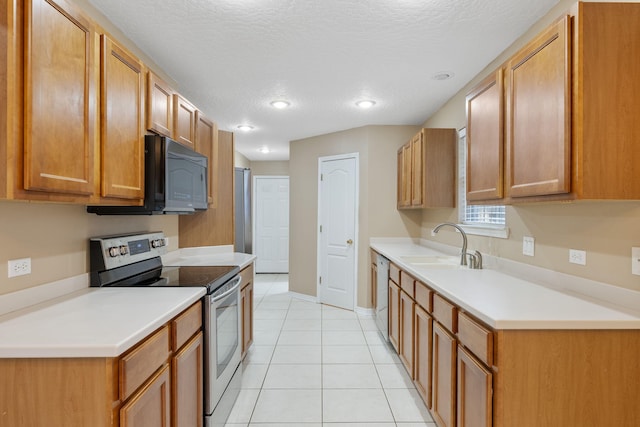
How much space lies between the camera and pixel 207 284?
1.93 meters

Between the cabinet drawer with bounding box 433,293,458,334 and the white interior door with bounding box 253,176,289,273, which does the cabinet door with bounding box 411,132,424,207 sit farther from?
the white interior door with bounding box 253,176,289,273

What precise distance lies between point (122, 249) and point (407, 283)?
2.00 metres

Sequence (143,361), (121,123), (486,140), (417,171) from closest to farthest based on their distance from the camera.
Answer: (143,361), (121,123), (486,140), (417,171)

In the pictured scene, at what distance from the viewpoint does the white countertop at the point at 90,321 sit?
105cm

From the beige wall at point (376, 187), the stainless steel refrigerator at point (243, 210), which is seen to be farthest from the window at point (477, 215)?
the stainless steel refrigerator at point (243, 210)

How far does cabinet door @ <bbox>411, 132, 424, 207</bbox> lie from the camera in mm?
3252

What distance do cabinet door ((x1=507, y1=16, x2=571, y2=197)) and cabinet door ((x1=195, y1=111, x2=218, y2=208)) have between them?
2302 millimetres

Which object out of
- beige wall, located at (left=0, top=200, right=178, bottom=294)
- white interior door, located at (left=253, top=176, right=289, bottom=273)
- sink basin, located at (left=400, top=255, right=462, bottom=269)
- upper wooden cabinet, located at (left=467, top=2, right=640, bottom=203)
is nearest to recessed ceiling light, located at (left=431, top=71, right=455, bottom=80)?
upper wooden cabinet, located at (left=467, top=2, right=640, bottom=203)

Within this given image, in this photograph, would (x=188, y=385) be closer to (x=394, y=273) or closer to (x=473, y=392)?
(x=473, y=392)

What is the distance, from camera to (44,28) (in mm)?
1229

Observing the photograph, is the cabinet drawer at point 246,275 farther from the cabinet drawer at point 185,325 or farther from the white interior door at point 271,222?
the white interior door at point 271,222

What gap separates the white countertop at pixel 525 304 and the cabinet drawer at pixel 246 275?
149cm

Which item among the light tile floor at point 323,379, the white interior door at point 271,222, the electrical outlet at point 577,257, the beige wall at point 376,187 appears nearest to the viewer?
the electrical outlet at point 577,257

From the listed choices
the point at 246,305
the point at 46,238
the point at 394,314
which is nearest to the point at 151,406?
the point at 46,238
